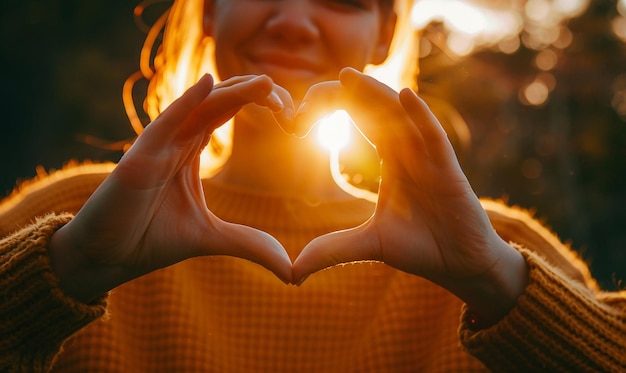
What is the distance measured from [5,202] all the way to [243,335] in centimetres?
72

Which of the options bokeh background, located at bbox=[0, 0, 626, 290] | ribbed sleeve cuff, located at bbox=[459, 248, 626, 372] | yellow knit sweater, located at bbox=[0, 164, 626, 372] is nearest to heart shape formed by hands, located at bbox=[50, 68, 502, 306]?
ribbed sleeve cuff, located at bbox=[459, 248, 626, 372]

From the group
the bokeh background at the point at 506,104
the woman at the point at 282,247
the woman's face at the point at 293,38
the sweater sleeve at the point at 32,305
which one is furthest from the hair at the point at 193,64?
the bokeh background at the point at 506,104

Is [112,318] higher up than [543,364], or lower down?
lower down

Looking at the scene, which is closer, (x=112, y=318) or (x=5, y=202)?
(x=112, y=318)

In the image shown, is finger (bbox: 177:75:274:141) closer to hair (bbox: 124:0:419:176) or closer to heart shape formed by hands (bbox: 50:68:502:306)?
heart shape formed by hands (bbox: 50:68:502:306)

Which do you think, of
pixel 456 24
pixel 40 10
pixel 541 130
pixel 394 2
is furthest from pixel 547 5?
pixel 394 2

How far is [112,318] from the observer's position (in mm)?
1784

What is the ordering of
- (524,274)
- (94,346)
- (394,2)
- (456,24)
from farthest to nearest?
(456,24)
(394,2)
(94,346)
(524,274)

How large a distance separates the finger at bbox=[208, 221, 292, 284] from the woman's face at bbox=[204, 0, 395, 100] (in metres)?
0.72

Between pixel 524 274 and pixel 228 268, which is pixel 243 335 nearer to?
pixel 228 268

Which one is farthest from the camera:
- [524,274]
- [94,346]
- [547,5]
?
[547,5]

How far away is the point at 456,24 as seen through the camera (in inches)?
126

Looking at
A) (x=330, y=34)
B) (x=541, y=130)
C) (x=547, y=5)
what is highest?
(x=547, y=5)

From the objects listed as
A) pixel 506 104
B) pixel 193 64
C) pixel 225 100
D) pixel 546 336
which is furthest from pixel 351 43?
pixel 506 104
